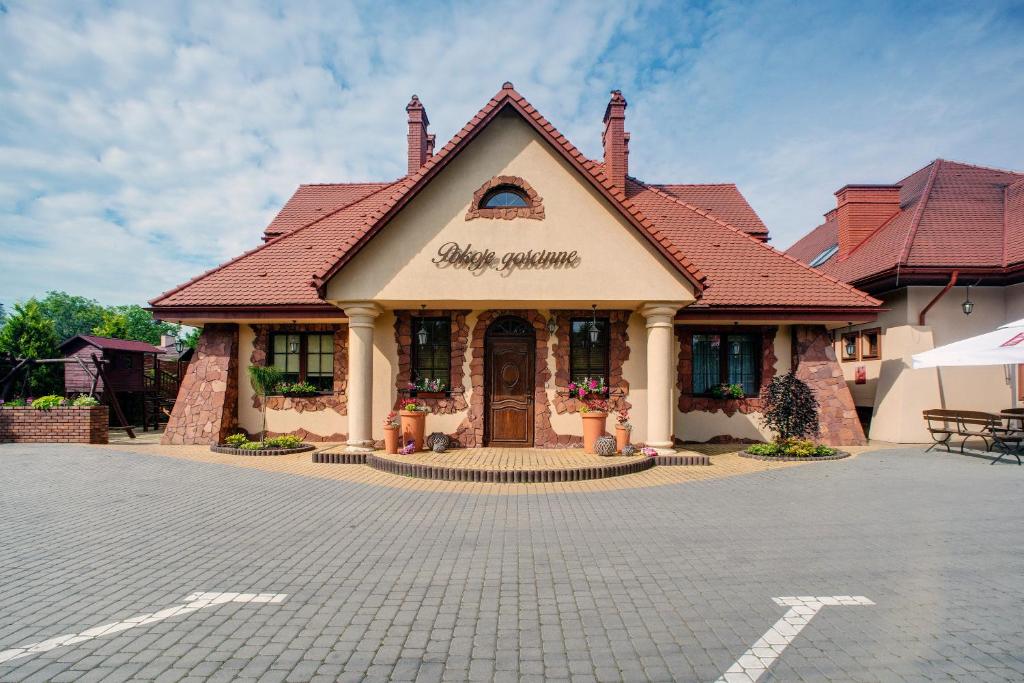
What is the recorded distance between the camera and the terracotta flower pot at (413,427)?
1128 centimetres

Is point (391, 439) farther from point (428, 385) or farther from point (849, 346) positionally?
point (849, 346)

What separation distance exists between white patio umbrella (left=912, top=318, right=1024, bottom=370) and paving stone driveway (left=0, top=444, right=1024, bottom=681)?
2228 millimetres

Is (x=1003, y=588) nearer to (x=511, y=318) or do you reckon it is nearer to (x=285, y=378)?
(x=511, y=318)

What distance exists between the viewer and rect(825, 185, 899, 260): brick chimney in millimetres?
16812

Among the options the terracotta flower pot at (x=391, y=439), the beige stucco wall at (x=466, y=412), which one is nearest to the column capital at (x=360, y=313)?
the beige stucco wall at (x=466, y=412)

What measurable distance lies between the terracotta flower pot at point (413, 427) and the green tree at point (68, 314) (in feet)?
333

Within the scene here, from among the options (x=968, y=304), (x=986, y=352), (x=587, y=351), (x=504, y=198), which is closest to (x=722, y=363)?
(x=587, y=351)

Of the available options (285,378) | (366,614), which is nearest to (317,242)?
(285,378)

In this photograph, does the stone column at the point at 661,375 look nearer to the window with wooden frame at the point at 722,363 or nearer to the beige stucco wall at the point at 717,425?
the beige stucco wall at the point at 717,425

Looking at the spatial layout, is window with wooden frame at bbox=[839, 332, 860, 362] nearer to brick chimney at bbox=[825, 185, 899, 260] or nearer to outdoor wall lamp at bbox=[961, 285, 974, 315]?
outdoor wall lamp at bbox=[961, 285, 974, 315]

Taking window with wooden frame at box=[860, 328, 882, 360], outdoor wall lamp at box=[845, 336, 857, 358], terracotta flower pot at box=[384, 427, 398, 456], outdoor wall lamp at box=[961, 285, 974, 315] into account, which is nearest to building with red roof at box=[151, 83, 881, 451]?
terracotta flower pot at box=[384, 427, 398, 456]

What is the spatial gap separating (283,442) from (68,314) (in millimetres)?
109655

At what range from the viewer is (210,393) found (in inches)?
502

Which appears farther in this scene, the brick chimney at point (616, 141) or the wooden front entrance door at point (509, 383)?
the brick chimney at point (616, 141)
